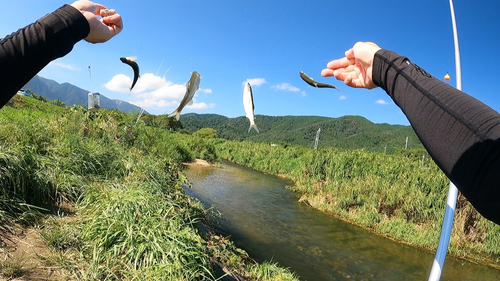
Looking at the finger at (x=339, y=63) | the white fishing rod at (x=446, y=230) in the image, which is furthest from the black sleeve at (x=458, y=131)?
the white fishing rod at (x=446, y=230)

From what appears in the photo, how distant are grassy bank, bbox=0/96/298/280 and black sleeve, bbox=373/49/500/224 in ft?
10.0

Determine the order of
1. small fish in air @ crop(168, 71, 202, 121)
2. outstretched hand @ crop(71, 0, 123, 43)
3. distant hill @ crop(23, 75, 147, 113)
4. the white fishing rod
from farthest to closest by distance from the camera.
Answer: distant hill @ crop(23, 75, 147, 113) < small fish in air @ crop(168, 71, 202, 121) < the white fishing rod < outstretched hand @ crop(71, 0, 123, 43)

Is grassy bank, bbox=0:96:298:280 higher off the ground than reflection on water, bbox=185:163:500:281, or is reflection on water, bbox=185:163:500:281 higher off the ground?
grassy bank, bbox=0:96:298:280

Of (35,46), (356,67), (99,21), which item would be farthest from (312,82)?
(35,46)

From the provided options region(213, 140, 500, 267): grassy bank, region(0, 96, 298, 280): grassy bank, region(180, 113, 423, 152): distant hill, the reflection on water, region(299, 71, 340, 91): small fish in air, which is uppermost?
region(180, 113, 423, 152): distant hill

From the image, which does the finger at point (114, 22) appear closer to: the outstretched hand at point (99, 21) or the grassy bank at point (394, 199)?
the outstretched hand at point (99, 21)

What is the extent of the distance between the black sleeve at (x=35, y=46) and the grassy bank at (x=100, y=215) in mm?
2738

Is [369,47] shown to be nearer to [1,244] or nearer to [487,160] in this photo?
[487,160]

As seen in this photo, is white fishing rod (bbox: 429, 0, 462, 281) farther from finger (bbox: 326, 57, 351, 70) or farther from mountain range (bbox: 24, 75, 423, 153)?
mountain range (bbox: 24, 75, 423, 153)

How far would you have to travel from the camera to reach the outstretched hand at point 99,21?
117 centimetres

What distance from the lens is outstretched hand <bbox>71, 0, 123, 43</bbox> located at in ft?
3.82

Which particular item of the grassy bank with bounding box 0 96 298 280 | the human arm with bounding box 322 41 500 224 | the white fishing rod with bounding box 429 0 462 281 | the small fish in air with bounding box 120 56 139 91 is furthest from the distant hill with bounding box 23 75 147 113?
the white fishing rod with bounding box 429 0 462 281

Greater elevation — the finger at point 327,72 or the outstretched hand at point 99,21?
the finger at point 327,72

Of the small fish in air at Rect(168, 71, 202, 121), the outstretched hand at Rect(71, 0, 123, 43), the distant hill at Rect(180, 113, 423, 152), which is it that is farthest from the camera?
the distant hill at Rect(180, 113, 423, 152)
